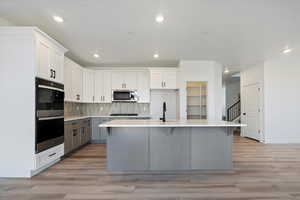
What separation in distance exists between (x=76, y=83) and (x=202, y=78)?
3.76 m

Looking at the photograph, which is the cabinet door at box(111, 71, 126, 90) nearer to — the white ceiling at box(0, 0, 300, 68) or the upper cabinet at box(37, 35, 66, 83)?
the white ceiling at box(0, 0, 300, 68)

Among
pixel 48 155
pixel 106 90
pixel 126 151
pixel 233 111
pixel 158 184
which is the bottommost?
pixel 158 184

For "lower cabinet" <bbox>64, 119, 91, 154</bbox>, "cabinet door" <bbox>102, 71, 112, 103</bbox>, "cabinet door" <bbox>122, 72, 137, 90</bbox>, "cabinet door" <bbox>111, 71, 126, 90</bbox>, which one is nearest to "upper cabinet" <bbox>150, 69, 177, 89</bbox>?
"cabinet door" <bbox>122, 72, 137, 90</bbox>

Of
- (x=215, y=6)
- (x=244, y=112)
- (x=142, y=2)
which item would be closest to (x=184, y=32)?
(x=215, y=6)

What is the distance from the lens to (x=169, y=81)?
19.9ft

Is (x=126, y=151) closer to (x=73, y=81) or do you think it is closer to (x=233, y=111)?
(x=73, y=81)

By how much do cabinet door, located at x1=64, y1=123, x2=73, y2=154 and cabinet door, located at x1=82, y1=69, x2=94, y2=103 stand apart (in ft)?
5.25

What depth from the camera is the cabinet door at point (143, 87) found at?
6.23m

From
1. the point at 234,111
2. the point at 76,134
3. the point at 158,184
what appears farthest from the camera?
the point at 234,111

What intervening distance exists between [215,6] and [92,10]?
1847 millimetres

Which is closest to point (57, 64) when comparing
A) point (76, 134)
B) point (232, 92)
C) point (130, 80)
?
point (76, 134)

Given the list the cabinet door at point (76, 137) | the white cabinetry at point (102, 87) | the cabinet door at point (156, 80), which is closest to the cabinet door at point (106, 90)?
the white cabinetry at point (102, 87)

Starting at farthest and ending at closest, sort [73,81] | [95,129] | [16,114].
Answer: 1. [95,129]
2. [73,81]
3. [16,114]

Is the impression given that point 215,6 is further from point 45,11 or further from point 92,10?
point 45,11
